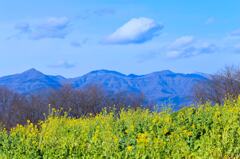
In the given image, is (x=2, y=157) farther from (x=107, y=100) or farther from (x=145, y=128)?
(x=107, y=100)

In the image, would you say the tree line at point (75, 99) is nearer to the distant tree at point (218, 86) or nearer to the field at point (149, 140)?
the distant tree at point (218, 86)

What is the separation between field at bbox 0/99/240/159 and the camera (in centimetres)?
726

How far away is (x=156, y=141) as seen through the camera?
23.6ft

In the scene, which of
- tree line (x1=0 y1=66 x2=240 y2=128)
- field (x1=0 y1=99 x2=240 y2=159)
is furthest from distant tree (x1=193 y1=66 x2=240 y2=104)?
field (x1=0 y1=99 x2=240 y2=159)

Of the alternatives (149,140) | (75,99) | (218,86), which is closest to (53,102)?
(75,99)

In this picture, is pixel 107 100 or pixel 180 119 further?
pixel 107 100

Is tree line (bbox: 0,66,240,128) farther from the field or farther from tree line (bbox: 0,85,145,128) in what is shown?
the field

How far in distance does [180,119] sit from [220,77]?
5022 centimetres

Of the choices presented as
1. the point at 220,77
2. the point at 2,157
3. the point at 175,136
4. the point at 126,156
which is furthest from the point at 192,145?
the point at 220,77

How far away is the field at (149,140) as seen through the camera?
23.8 feet

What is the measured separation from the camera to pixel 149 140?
7.45 metres

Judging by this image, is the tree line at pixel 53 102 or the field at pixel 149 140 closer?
the field at pixel 149 140

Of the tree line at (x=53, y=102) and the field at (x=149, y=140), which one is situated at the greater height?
the tree line at (x=53, y=102)

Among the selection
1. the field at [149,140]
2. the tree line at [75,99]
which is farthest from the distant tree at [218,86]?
the field at [149,140]
